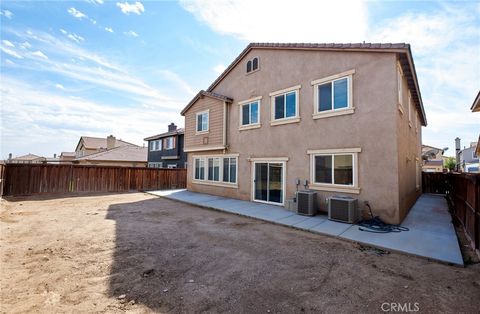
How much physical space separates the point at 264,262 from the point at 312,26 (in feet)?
30.5

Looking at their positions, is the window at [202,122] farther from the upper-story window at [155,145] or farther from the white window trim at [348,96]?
the upper-story window at [155,145]

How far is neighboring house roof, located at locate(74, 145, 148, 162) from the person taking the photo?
101 ft

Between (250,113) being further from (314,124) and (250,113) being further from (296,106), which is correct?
(314,124)

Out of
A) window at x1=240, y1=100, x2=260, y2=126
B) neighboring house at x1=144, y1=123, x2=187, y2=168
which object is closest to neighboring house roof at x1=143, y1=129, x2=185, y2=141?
neighboring house at x1=144, y1=123, x2=187, y2=168

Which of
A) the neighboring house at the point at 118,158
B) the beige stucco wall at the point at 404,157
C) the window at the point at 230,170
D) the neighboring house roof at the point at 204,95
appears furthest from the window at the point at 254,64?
the neighboring house at the point at 118,158

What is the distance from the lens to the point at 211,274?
409 centimetres

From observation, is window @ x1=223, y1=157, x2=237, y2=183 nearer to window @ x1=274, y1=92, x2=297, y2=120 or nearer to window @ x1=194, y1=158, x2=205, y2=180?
window @ x1=194, y1=158, x2=205, y2=180

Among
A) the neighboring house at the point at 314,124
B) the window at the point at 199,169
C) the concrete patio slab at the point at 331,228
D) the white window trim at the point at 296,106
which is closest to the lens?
the concrete patio slab at the point at 331,228

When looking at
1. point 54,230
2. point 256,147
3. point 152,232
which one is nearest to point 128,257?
point 152,232

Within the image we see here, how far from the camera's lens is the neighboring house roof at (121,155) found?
30.7 metres

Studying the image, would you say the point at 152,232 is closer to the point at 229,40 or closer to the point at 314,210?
the point at 314,210

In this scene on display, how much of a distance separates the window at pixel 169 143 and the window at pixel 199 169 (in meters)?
11.7

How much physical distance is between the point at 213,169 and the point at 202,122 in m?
3.41

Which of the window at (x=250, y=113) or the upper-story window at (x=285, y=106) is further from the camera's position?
the window at (x=250, y=113)
